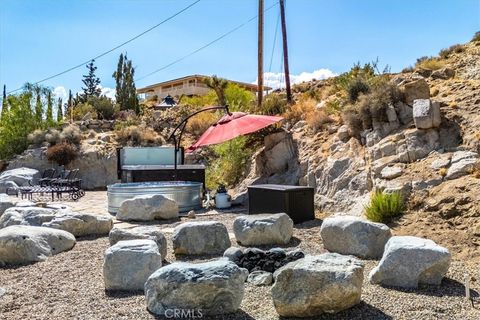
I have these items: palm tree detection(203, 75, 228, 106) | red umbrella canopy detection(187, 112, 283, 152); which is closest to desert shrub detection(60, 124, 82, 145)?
palm tree detection(203, 75, 228, 106)

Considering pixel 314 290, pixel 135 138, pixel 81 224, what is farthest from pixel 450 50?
pixel 314 290

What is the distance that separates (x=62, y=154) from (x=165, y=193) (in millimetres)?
9879

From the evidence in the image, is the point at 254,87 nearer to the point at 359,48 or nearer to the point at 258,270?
the point at 359,48

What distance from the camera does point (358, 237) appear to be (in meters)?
5.30

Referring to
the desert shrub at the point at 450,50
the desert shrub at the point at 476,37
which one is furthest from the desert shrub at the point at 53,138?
the desert shrub at the point at 476,37

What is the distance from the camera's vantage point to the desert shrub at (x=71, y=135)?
63.0ft

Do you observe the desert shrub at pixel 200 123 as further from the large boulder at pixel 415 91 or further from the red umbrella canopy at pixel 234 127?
the large boulder at pixel 415 91

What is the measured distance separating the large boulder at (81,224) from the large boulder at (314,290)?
4.55 m

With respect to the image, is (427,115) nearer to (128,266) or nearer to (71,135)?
(128,266)

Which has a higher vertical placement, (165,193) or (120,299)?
(165,193)

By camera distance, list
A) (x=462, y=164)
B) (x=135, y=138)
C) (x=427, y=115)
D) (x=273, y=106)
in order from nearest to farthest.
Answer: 1. (x=462, y=164)
2. (x=427, y=115)
3. (x=273, y=106)
4. (x=135, y=138)

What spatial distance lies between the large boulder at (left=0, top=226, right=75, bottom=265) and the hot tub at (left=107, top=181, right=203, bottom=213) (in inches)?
159

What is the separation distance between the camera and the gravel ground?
3426 mm

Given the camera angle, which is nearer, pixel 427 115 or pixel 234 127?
pixel 427 115
